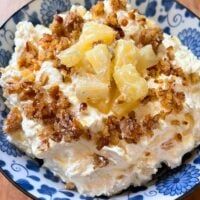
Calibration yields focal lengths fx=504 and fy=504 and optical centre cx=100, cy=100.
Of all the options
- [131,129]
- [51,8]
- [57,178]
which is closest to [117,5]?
[51,8]

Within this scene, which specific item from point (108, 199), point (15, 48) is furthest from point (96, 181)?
point (15, 48)

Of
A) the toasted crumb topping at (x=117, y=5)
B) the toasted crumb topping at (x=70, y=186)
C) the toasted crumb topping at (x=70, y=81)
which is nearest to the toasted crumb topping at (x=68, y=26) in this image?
the toasted crumb topping at (x=70, y=81)

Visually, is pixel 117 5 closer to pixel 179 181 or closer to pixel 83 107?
pixel 83 107

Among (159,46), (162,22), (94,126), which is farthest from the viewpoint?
(162,22)

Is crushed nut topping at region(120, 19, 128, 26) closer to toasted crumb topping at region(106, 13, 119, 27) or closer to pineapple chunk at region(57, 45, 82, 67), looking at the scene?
toasted crumb topping at region(106, 13, 119, 27)

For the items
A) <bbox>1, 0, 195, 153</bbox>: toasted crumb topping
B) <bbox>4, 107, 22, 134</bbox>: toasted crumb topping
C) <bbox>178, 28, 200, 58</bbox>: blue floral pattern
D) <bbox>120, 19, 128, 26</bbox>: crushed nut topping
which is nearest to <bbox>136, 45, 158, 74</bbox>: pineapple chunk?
<bbox>1, 0, 195, 153</bbox>: toasted crumb topping

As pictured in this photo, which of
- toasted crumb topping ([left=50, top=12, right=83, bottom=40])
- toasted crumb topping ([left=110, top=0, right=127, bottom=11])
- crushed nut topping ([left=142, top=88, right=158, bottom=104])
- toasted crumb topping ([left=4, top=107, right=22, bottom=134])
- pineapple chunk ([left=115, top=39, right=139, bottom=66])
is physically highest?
toasted crumb topping ([left=110, top=0, right=127, bottom=11])

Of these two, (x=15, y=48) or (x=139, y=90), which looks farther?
(x=15, y=48)

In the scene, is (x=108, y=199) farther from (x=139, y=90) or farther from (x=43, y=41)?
(x=43, y=41)
